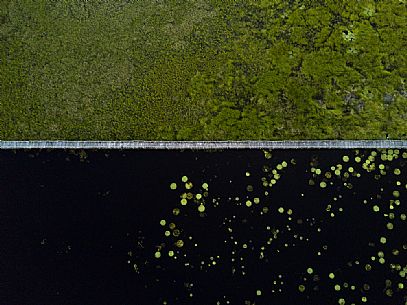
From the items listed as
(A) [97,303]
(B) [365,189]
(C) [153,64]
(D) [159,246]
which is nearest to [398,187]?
(B) [365,189]

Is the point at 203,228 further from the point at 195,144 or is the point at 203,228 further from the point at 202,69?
the point at 202,69

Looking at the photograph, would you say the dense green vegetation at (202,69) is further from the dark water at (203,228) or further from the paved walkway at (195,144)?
the dark water at (203,228)

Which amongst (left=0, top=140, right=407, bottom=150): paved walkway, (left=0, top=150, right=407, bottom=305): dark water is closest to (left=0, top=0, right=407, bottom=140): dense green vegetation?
(left=0, top=140, right=407, bottom=150): paved walkway

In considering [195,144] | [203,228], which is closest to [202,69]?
[195,144]

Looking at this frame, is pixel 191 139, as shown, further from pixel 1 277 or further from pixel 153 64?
pixel 1 277

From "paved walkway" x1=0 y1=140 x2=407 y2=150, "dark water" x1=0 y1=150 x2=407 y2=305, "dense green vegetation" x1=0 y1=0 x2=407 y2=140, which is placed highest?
"dense green vegetation" x1=0 y1=0 x2=407 y2=140

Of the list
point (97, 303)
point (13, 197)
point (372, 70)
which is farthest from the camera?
point (372, 70)

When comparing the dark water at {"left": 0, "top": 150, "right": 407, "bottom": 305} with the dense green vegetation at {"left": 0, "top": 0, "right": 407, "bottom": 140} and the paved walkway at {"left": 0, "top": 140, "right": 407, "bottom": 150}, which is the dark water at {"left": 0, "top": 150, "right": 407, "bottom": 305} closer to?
the paved walkway at {"left": 0, "top": 140, "right": 407, "bottom": 150}

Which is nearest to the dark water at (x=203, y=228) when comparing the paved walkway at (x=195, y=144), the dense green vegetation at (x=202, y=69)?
the paved walkway at (x=195, y=144)
